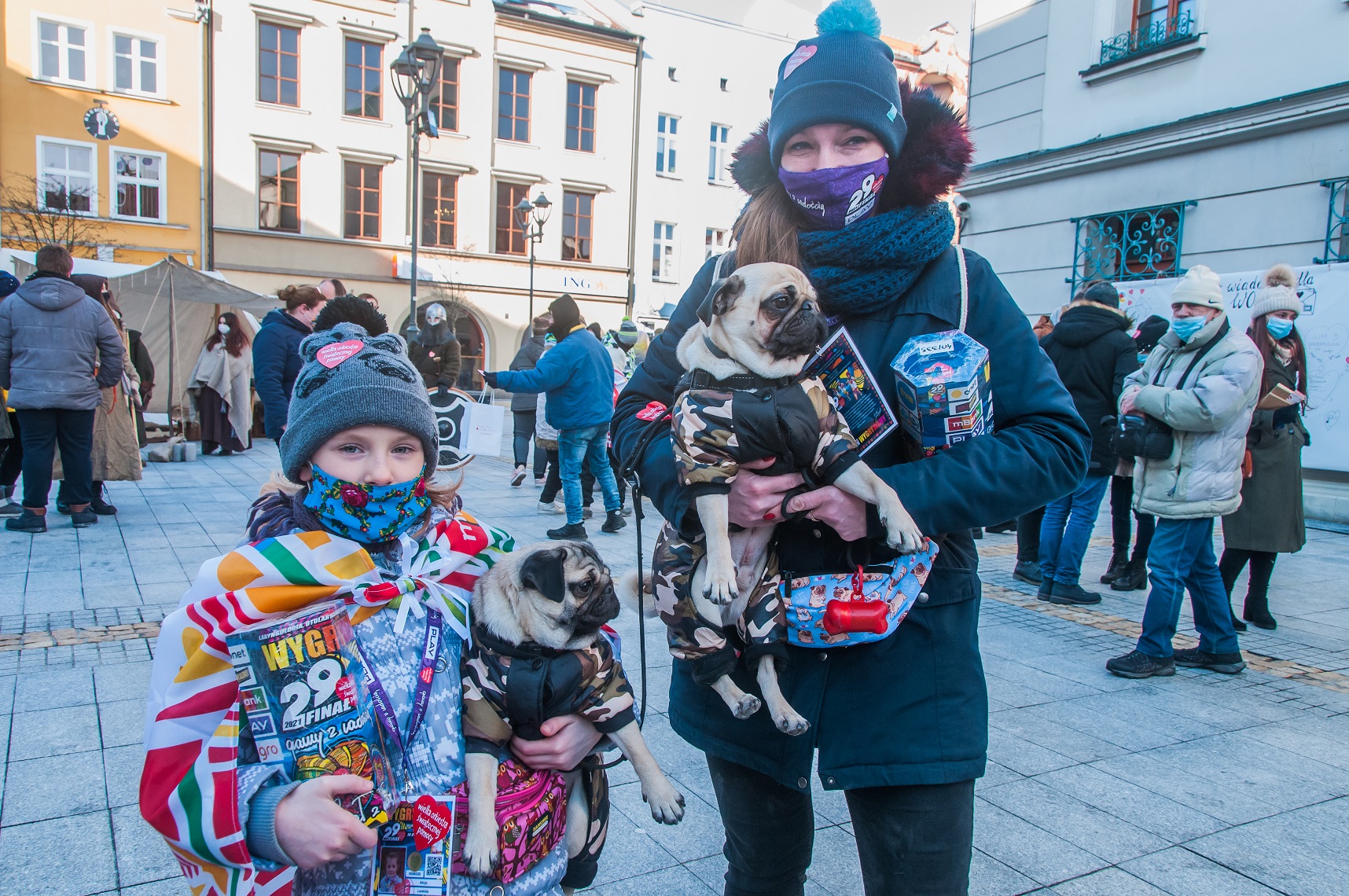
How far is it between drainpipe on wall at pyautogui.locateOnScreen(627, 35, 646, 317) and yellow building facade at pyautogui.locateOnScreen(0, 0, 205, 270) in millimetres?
14888

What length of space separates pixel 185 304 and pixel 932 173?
59.7ft

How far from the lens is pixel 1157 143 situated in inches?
426

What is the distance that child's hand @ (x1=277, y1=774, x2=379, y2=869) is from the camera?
1.44 m

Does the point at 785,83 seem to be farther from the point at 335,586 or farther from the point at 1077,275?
the point at 1077,275

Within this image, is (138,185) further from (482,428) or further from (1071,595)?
Answer: (1071,595)

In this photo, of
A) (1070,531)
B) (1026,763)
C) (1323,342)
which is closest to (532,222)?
(1323,342)

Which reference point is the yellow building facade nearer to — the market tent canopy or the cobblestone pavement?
the market tent canopy

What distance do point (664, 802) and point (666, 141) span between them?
1379 inches

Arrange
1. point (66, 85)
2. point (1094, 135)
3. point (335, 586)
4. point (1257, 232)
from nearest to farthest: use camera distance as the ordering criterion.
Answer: point (335, 586) < point (1257, 232) < point (1094, 135) < point (66, 85)

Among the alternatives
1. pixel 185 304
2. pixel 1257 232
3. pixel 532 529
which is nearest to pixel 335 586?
pixel 532 529

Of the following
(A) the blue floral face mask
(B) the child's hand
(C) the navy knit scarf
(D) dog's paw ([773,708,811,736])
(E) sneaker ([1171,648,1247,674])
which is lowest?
(E) sneaker ([1171,648,1247,674])

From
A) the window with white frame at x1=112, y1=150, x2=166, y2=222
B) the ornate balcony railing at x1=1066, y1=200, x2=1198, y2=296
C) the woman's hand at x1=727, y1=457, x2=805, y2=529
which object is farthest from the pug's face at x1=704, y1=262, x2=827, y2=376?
the window with white frame at x1=112, y1=150, x2=166, y2=222


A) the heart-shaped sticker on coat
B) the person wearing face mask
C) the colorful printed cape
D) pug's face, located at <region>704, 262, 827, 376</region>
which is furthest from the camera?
the person wearing face mask

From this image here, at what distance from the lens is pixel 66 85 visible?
25.0m
